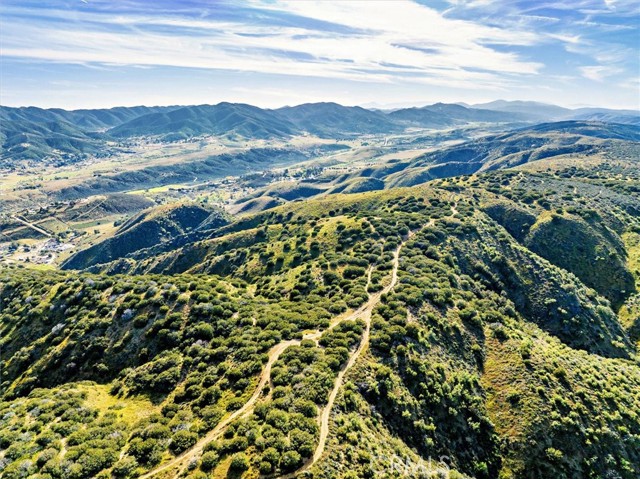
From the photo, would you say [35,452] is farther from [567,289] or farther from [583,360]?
[567,289]

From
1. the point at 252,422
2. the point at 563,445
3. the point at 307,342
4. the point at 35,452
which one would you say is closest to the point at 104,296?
the point at 35,452

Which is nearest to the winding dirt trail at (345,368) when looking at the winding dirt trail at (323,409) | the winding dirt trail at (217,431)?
the winding dirt trail at (323,409)

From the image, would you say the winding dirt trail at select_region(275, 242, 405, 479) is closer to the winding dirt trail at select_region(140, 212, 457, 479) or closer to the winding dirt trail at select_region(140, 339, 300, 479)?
the winding dirt trail at select_region(140, 212, 457, 479)

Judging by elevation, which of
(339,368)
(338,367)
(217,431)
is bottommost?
(217,431)

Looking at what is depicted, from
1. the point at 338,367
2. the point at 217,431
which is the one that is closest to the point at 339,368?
the point at 338,367

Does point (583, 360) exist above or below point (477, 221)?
below

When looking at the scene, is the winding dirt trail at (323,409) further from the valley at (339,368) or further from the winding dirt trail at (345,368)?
the valley at (339,368)

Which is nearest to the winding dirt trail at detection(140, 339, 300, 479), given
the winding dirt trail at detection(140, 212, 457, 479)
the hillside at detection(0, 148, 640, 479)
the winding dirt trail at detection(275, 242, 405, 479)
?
the winding dirt trail at detection(140, 212, 457, 479)

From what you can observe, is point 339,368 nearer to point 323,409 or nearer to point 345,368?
point 345,368
